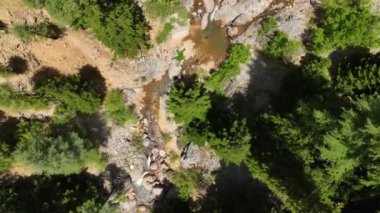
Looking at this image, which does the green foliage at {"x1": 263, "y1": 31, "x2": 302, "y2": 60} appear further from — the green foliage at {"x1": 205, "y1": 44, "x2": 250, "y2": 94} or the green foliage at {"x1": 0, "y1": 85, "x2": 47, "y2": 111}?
the green foliage at {"x1": 0, "y1": 85, "x2": 47, "y2": 111}

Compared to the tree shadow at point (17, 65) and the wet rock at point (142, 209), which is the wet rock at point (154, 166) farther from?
the tree shadow at point (17, 65)

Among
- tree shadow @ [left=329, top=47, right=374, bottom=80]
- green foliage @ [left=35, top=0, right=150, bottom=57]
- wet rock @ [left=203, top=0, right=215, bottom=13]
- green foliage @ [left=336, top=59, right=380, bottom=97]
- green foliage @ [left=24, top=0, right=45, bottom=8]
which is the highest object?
wet rock @ [left=203, top=0, right=215, bottom=13]

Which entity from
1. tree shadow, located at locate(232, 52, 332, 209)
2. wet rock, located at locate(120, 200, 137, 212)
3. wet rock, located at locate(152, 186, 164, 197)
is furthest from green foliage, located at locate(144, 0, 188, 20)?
wet rock, located at locate(120, 200, 137, 212)

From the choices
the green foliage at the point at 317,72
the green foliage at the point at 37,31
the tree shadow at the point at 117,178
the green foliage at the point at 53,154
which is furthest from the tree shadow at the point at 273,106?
the green foliage at the point at 37,31

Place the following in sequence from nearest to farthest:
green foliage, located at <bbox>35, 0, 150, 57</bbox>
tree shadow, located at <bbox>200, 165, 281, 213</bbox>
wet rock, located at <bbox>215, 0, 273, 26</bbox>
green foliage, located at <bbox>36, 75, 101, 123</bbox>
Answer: green foliage, located at <bbox>35, 0, 150, 57</bbox> → green foliage, located at <bbox>36, 75, 101, 123</bbox> → tree shadow, located at <bbox>200, 165, 281, 213</bbox> → wet rock, located at <bbox>215, 0, 273, 26</bbox>

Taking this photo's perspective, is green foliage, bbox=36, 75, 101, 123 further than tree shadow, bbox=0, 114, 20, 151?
No

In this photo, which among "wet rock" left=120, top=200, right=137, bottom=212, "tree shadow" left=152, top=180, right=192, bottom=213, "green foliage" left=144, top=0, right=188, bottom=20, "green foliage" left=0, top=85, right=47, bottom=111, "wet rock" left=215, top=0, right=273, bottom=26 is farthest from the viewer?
"wet rock" left=120, top=200, right=137, bottom=212

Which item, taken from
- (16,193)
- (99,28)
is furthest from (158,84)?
(16,193)
